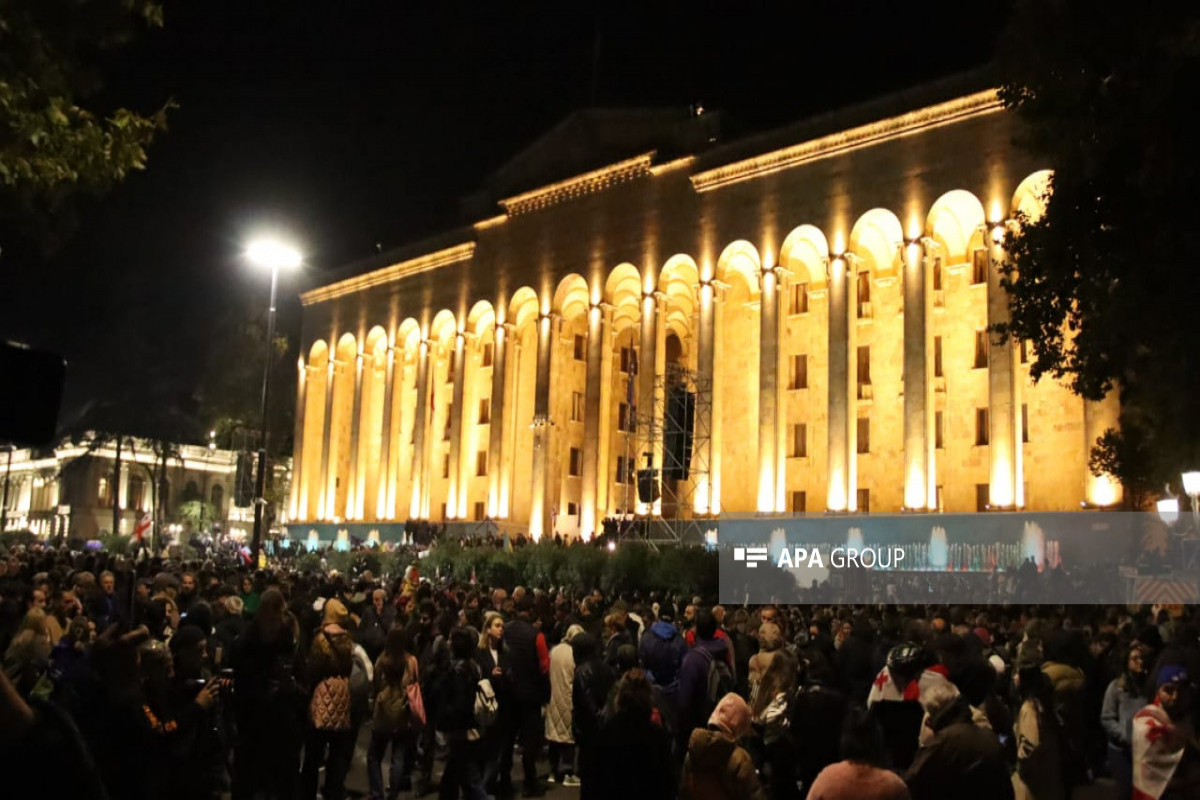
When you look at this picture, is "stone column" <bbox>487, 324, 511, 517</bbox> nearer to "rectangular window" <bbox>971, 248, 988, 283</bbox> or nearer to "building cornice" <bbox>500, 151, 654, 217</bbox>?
"building cornice" <bbox>500, 151, 654, 217</bbox>

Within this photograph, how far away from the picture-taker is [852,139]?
114 feet

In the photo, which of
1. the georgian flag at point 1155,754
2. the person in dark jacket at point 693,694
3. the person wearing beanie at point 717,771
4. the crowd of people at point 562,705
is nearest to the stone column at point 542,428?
the crowd of people at point 562,705

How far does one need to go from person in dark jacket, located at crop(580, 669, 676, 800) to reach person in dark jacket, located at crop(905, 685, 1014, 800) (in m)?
1.35

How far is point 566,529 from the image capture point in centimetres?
4194

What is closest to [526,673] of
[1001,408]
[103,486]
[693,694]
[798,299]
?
[693,694]

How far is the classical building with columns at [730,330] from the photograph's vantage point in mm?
32375

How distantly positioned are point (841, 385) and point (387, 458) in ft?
81.5

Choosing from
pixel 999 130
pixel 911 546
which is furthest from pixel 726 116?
pixel 911 546

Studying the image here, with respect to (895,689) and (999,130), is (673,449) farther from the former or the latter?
(895,689)

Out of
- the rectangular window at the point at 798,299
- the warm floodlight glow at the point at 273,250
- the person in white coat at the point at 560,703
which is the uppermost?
the rectangular window at the point at 798,299

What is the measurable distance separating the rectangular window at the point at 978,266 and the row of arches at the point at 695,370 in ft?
0.26

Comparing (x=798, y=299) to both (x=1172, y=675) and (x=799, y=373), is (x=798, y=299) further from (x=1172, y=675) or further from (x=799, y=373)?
(x=1172, y=675)

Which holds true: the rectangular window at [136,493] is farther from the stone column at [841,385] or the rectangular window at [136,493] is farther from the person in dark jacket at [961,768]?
the person in dark jacket at [961,768]

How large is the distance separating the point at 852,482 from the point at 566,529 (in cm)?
1310
